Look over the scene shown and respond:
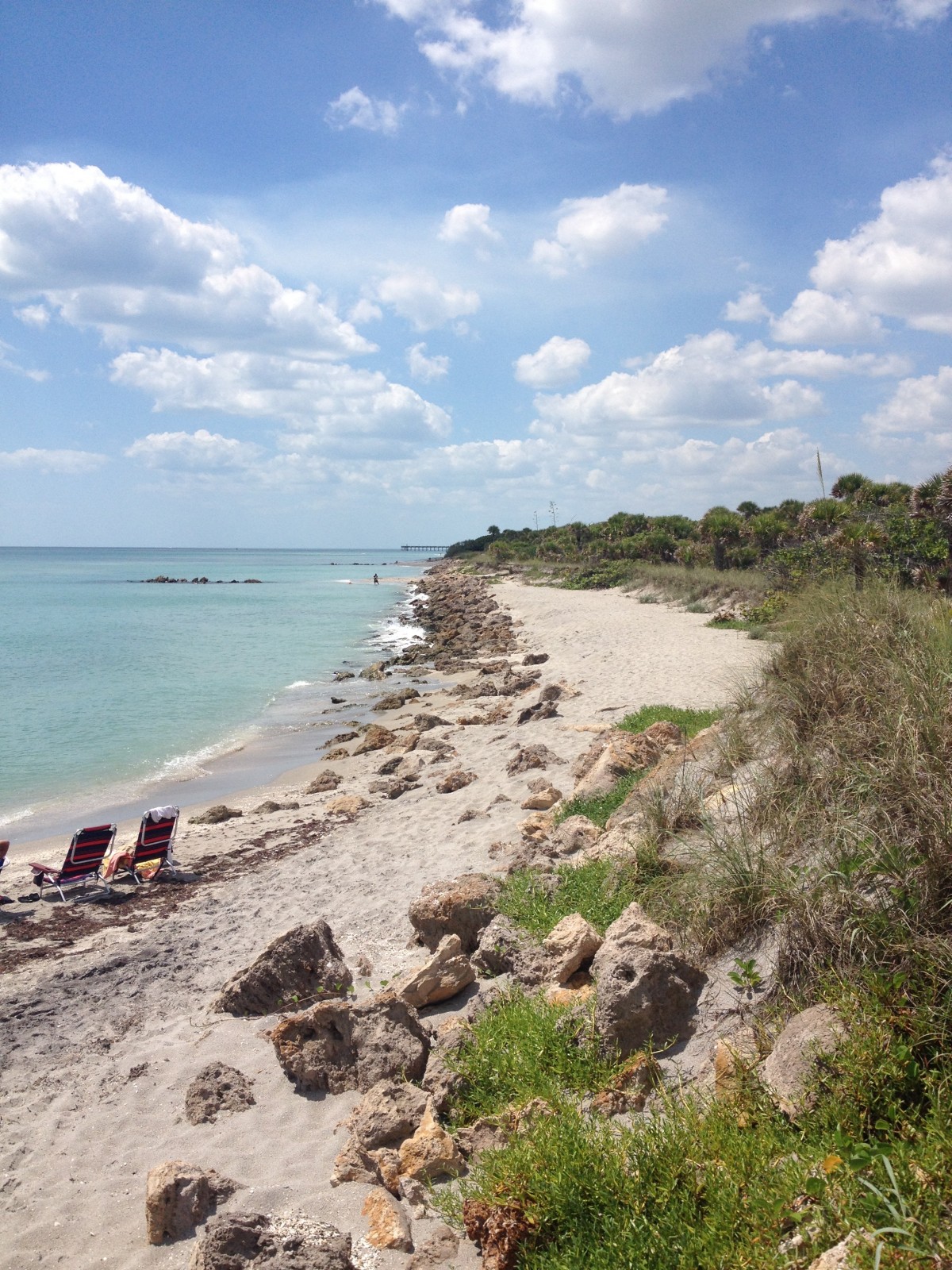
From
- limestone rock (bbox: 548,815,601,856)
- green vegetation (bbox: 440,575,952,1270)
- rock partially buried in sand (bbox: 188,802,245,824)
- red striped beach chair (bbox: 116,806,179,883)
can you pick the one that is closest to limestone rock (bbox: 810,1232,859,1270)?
green vegetation (bbox: 440,575,952,1270)

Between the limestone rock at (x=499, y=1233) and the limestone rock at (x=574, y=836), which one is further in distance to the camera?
the limestone rock at (x=574, y=836)

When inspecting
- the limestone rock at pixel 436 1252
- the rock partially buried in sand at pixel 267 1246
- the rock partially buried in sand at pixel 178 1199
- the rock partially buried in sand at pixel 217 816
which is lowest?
the rock partially buried in sand at pixel 217 816

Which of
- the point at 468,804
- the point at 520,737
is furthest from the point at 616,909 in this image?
the point at 520,737

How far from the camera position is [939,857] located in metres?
3.55

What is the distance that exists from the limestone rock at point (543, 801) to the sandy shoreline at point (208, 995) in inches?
10.9

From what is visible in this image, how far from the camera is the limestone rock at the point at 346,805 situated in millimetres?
11781

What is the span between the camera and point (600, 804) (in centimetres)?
830

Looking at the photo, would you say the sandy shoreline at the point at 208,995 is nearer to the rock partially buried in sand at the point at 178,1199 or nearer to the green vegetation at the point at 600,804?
the rock partially buried in sand at the point at 178,1199

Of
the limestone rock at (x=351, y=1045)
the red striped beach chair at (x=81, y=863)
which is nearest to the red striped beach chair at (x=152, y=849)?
the red striped beach chair at (x=81, y=863)

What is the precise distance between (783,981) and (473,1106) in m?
1.69

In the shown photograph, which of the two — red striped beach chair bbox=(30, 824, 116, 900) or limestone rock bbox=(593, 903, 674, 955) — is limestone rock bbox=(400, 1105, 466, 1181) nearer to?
limestone rock bbox=(593, 903, 674, 955)

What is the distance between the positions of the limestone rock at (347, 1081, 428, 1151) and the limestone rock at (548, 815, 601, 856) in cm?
310

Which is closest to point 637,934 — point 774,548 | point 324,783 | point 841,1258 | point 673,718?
point 841,1258

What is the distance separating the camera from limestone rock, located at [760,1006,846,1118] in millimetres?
3139
